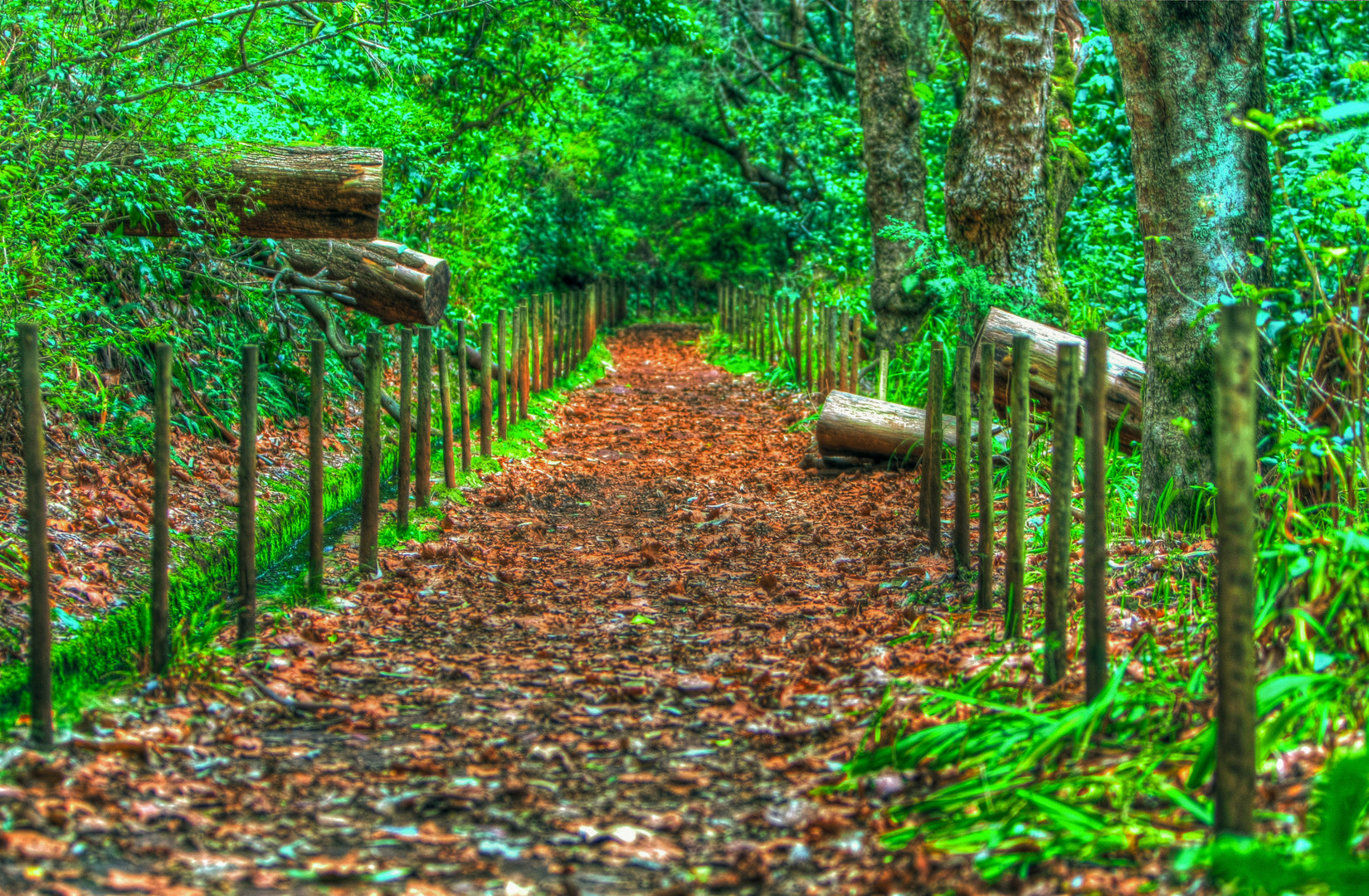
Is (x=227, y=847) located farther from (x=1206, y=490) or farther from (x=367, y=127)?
(x=367, y=127)

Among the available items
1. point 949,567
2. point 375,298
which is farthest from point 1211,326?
point 375,298

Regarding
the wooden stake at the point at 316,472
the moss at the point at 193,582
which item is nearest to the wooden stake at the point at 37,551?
the moss at the point at 193,582

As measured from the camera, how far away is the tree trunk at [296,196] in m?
7.27

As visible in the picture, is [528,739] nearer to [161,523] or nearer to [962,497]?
[161,523]

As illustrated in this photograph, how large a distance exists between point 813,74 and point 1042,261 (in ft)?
50.8

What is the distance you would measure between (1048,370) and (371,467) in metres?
4.04

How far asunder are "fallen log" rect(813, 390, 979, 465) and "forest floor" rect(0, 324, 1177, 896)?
1303 millimetres

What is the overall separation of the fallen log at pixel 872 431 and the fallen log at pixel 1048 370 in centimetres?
70

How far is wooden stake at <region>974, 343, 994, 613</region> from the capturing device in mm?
4527

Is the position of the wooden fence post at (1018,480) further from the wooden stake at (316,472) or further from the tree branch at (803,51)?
the tree branch at (803,51)

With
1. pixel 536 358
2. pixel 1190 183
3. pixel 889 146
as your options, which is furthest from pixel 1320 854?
pixel 536 358

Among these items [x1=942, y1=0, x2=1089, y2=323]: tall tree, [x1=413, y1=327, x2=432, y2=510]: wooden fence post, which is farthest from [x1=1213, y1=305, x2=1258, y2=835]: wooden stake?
[x1=942, y1=0, x2=1089, y2=323]: tall tree

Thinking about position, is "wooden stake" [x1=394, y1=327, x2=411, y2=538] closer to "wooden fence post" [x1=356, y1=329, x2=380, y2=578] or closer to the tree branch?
"wooden fence post" [x1=356, y1=329, x2=380, y2=578]

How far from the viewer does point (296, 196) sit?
293 inches
